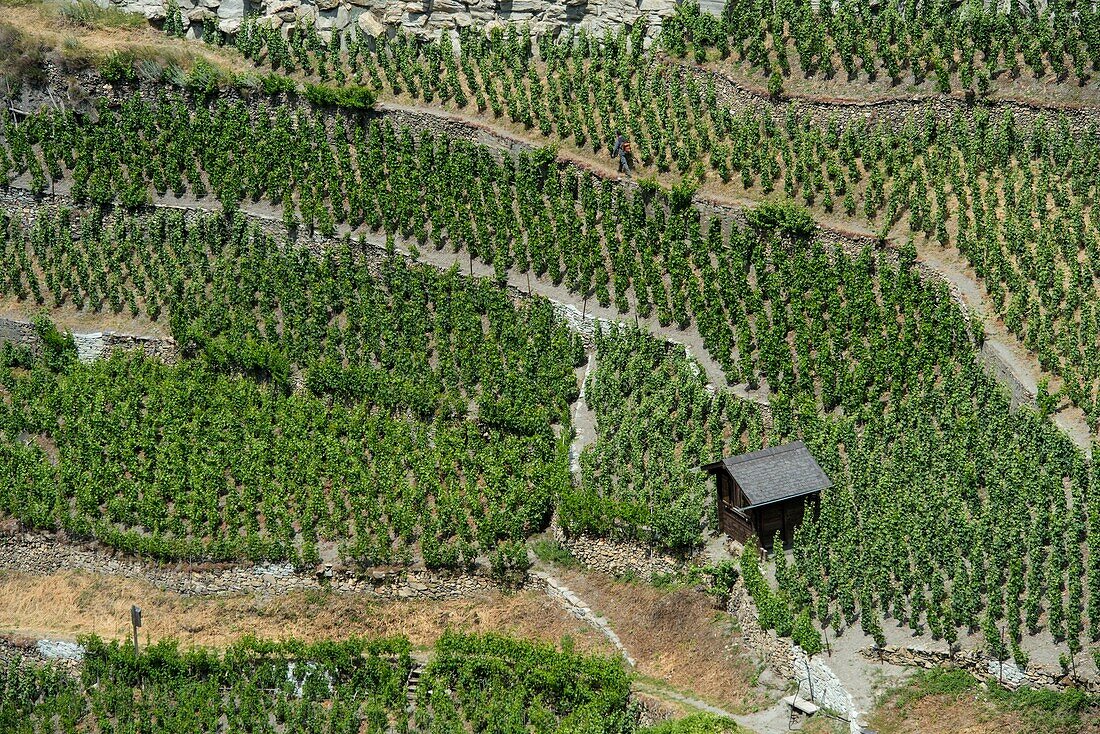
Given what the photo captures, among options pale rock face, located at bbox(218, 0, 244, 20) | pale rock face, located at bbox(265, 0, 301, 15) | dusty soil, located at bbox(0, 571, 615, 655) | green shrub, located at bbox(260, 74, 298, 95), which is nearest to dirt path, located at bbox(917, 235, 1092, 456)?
dusty soil, located at bbox(0, 571, 615, 655)

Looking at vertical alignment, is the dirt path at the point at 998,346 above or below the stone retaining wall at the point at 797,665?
above

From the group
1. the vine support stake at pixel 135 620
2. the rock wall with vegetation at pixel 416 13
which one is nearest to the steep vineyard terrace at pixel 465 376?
the vine support stake at pixel 135 620

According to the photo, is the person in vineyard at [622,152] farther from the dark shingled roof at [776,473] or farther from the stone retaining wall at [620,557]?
the stone retaining wall at [620,557]

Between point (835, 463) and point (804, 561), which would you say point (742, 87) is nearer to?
point (835, 463)

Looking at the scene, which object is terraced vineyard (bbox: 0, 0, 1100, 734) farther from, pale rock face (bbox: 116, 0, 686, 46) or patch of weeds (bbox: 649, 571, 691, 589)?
pale rock face (bbox: 116, 0, 686, 46)

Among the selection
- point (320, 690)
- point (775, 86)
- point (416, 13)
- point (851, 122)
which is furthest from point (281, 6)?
point (320, 690)

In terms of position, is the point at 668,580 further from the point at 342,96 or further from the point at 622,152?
the point at 342,96
